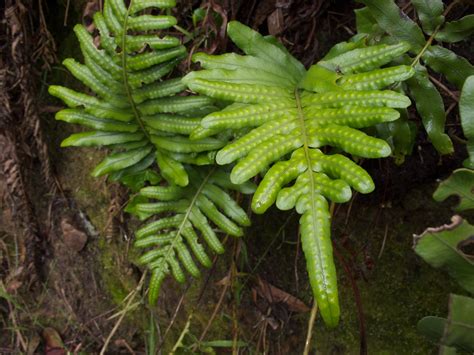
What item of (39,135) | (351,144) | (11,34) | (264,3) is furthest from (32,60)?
(351,144)

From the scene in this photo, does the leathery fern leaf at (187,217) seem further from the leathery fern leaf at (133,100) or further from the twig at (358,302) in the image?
the twig at (358,302)

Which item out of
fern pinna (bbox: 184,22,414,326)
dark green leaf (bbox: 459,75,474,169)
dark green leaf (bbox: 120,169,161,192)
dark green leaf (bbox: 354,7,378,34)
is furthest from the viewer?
dark green leaf (bbox: 120,169,161,192)

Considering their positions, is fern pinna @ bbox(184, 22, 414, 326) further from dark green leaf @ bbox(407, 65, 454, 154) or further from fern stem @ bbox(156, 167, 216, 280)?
fern stem @ bbox(156, 167, 216, 280)

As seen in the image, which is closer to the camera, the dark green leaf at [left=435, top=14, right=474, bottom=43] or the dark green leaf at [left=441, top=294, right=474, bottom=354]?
the dark green leaf at [left=441, top=294, right=474, bottom=354]

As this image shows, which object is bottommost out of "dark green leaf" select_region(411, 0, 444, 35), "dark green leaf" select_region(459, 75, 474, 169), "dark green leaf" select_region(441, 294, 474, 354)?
"dark green leaf" select_region(441, 294, 474, 354)

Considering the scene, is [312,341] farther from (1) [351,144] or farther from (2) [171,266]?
(1) [351,144]

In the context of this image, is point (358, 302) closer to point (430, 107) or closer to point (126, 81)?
point (430, 107)

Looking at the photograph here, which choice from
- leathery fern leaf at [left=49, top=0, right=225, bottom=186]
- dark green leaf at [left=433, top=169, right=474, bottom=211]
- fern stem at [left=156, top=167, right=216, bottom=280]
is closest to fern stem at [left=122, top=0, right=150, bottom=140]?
leathery fern leaf at [left=49, top=0, right=225, bottom=186]

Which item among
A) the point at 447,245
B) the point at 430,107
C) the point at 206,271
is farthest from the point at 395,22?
the point at 206,271
